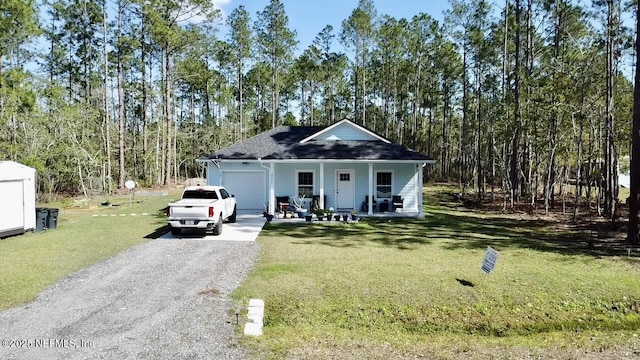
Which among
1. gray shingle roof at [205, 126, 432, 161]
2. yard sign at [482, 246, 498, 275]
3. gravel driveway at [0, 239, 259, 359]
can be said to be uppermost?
gray shingle roof at [205, 126, 432, 161]

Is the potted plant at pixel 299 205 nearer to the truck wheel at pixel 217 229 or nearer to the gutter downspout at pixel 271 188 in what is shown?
the gutter downspout at pixel 271 188

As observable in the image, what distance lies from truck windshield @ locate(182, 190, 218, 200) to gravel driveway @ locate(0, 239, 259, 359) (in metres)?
4.08

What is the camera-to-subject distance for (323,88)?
47.3m

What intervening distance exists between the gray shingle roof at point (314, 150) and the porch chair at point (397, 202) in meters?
2.04

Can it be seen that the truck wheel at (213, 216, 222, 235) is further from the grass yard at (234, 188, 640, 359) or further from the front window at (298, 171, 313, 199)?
the front window at (298, 171, 313, 199)

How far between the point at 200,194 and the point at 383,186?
8484mm

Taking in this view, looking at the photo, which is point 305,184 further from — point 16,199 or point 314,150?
point 16,199

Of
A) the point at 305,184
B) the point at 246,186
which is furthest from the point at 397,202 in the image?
the point at 246,186

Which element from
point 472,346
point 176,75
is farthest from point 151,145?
point 472,346

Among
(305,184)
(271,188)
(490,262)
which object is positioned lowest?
(490,262)

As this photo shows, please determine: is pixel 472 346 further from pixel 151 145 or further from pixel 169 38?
pixel 151 145

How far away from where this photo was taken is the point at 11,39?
19.9 meters

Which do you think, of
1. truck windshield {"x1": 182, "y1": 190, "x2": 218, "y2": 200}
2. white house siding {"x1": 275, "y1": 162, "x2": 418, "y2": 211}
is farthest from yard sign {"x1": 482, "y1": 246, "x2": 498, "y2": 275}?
white house siding {"x1": 275, "y1": 162, "x2": 418, "y2": 211}

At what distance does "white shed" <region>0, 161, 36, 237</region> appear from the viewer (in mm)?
12289
